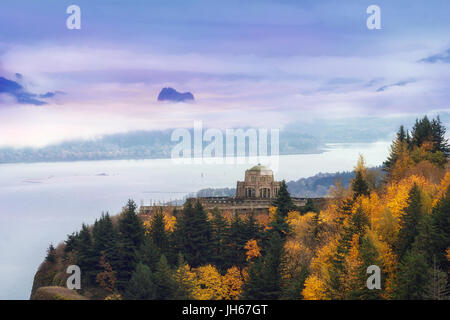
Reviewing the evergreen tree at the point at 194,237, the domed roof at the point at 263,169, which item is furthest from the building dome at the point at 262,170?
the evergreen tree at the point at 194,237

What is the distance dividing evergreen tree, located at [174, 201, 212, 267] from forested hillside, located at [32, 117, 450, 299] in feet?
0.41

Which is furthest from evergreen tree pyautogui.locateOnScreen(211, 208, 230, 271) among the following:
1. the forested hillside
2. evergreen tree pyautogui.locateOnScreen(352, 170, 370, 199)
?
evergreen tree pyautogui.locateOnScreen(352, 170, 370, 199)

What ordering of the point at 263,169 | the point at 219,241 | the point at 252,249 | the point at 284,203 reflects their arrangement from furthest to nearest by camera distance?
the point at 263,169
the point at 284,203
the point at 219,241
the point at 252,249

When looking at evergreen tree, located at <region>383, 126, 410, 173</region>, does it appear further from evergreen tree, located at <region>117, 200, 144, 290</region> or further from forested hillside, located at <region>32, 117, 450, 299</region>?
evergreen tree, located at <region>117, 200, 144, 290</region>

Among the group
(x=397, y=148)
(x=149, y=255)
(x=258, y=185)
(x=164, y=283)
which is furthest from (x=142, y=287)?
(x=258, y=185)

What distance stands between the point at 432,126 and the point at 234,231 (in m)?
33.3

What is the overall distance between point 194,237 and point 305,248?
13.2 m

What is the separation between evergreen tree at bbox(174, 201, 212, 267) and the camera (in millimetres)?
60719

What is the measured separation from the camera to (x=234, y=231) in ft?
203

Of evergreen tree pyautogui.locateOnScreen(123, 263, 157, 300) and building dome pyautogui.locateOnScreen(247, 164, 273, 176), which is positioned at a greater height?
building dome pyautogui.locateOnScreen(247, 164, 273, 176)

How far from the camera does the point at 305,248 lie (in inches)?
2270

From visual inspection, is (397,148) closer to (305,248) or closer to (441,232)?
(305,248)
